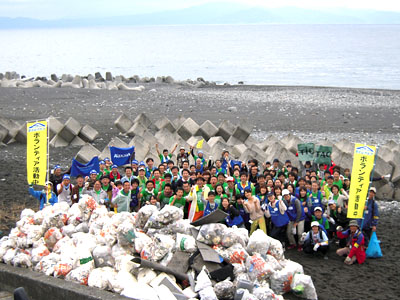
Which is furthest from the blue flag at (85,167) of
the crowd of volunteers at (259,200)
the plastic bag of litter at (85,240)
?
the plastic bag of litter at (85,240)

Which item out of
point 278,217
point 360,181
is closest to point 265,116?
point 278,217

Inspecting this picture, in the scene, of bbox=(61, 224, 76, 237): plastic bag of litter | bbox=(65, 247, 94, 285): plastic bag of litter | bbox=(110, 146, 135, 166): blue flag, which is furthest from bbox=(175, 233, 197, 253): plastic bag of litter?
bbox=(110, 146, 135, 166): blue flag

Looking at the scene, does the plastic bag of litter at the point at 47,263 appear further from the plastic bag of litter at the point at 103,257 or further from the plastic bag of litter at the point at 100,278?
the plastic bag of litter at the point at 100,278

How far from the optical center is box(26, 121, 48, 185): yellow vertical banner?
11.5 metres

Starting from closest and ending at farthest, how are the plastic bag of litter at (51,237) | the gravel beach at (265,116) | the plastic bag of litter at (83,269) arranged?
the plastic bag of litter at (83,269) → the gravel beach at (265,116) → the plastic bag of litter at (51,237)

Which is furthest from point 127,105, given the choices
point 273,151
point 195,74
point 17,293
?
point 195,74

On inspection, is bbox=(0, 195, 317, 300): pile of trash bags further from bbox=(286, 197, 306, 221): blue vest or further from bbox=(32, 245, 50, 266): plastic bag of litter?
bbox=(286, 197, 306, 221): blue vest

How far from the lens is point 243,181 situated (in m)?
11.7

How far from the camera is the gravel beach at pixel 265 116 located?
994 cm

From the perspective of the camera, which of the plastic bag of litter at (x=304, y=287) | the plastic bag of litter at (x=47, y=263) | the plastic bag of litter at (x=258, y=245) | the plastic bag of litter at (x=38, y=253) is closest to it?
the plastic bag of litter at (x=304, y=287)

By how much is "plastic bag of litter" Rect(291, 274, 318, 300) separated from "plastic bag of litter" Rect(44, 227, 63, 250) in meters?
4.19

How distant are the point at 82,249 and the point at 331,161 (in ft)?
25.9

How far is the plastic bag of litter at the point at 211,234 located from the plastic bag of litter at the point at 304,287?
4.47 ft

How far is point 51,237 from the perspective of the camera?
10.1 meters
